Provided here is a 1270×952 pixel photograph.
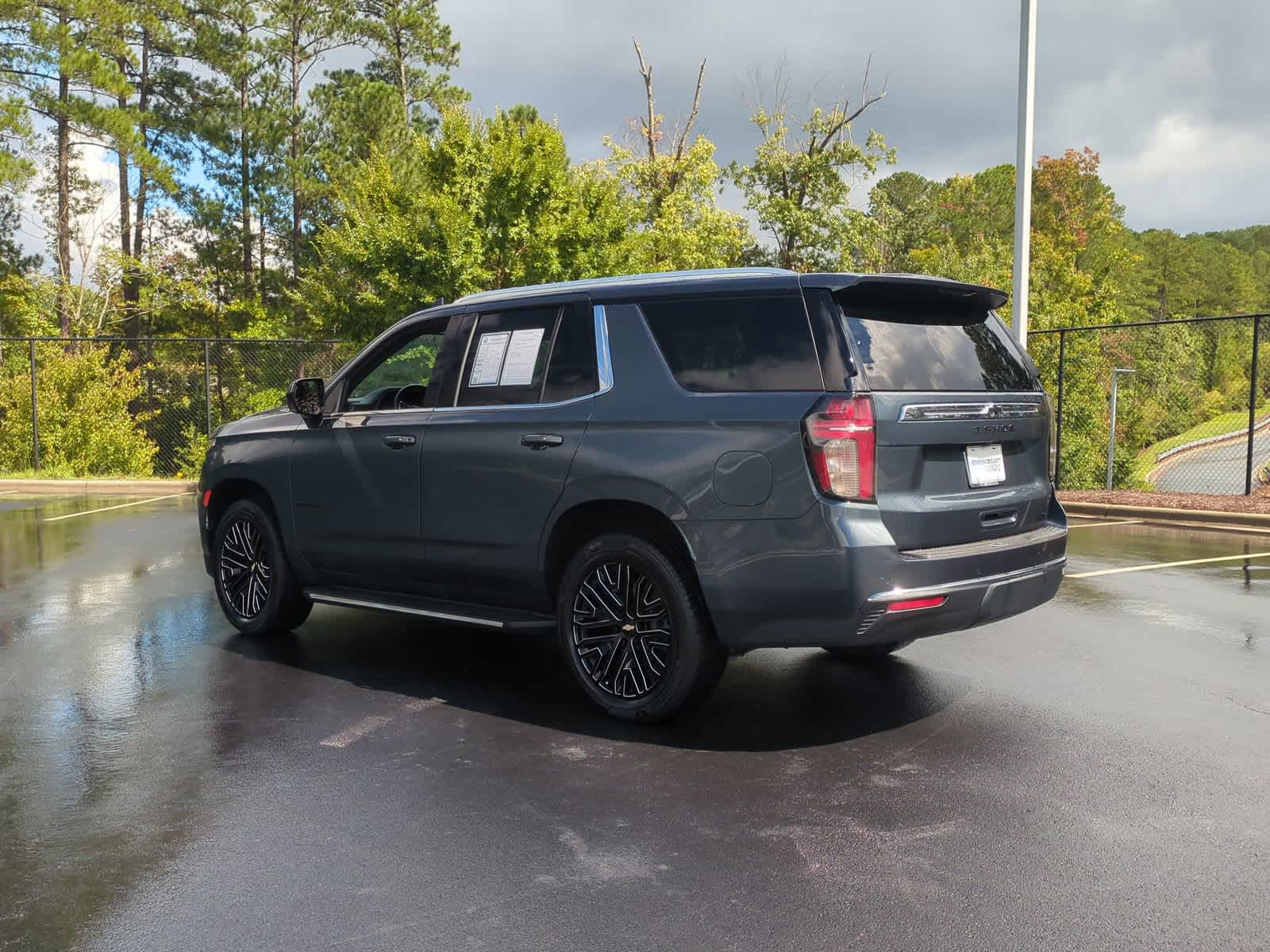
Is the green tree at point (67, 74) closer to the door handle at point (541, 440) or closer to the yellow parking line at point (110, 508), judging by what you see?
the yellow parking line at point (110, 508)

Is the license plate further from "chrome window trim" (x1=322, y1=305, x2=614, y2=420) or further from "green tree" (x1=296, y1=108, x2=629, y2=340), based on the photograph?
"green tree" (x1=296, y1=108, x2=629, y2=340)

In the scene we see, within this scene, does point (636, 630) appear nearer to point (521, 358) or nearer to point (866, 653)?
point (521, 358)

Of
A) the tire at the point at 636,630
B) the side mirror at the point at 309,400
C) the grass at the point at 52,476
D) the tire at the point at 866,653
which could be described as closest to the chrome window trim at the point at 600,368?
the tire at the point at 636,630

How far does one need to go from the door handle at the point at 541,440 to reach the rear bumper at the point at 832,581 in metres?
0.88

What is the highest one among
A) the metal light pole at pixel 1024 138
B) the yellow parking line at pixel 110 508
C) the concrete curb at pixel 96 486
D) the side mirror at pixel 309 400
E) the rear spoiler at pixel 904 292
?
the metal light pole at pixel 1024 138

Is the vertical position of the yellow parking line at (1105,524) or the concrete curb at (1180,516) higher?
the concrete curb at (1180,516)

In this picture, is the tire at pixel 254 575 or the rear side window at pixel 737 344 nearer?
the rear side window at pixel 737 344

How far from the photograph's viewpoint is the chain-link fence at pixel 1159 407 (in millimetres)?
29377

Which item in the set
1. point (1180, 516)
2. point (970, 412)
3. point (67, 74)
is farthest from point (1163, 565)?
point (67, 74)

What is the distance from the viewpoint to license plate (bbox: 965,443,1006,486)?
5.28m

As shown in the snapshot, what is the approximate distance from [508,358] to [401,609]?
1.53 meters

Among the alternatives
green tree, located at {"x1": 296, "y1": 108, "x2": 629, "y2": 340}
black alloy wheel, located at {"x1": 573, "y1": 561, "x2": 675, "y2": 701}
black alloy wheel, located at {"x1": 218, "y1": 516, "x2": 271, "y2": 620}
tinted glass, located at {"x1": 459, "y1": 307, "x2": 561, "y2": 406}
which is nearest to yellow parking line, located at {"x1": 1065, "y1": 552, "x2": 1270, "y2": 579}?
black alloy wheel, located at {"x1": 573, "y1": 561, "x2": 675, "y2": 701}

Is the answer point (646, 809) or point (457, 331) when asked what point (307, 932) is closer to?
point (646, 809)

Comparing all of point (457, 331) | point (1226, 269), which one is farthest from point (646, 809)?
point (1226, 269)
